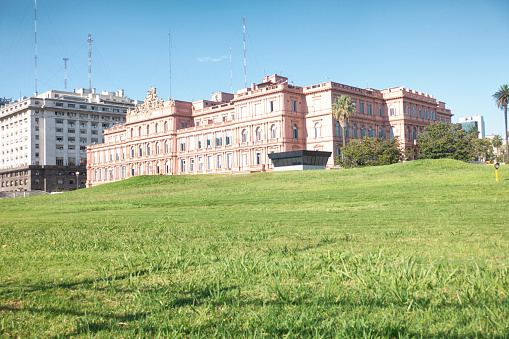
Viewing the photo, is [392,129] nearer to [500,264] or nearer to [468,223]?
[468,223]

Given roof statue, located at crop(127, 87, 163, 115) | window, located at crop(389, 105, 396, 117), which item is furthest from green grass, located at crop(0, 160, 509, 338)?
roof statue, located at crop(127, 87, 163, 115)

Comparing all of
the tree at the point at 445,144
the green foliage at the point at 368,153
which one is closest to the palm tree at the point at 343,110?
the green foliage at the point at 368,153

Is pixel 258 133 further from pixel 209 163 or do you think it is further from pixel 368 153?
pixel 368 153

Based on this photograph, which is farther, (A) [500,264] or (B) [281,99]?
(B) [281,99]

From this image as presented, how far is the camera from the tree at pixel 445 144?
230 feet

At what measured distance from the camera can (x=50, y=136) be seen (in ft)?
396

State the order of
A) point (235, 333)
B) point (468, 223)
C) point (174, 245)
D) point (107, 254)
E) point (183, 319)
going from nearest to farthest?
1. point (235, 333)
2. point (183, 319)
3. point (107, 254)
4. point (174, 245)
5. point (468, 223)

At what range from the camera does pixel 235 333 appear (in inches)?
160

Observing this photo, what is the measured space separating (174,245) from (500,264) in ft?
17.8

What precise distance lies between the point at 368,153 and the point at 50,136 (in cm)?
9009

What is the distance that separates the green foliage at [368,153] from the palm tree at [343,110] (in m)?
2.40

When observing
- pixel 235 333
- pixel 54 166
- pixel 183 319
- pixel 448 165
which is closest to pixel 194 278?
pixel 183 319

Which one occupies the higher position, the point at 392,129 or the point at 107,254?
the point at 392,129

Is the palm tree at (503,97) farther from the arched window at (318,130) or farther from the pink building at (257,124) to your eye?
the arched window at (318,130)
